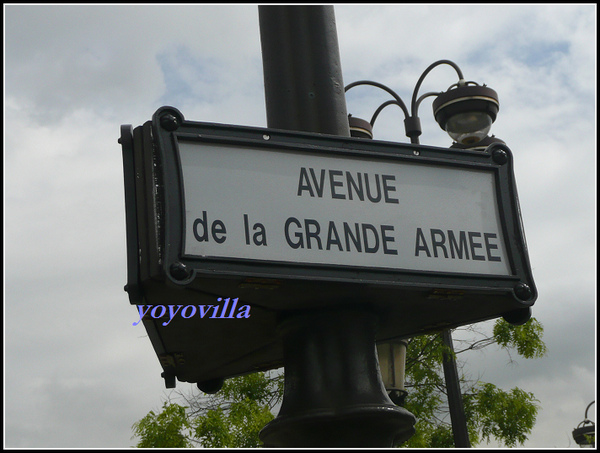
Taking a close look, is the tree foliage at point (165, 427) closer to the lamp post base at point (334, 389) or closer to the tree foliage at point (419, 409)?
the tree foliage at point (419, 409)

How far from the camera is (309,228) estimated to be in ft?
6.64

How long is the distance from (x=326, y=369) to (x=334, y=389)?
0.06m

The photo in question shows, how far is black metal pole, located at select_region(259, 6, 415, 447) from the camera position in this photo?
202cm

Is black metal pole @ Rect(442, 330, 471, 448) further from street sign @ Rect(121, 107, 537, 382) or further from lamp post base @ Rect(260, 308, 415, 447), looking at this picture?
lamp post base @ Rect(260, 308, 415, 447)

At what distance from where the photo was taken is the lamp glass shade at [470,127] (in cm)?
749

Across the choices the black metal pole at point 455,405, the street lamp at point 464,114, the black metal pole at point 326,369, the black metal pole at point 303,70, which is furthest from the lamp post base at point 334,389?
the black metal pole at point 455,405

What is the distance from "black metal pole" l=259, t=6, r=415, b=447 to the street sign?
78 millimetres

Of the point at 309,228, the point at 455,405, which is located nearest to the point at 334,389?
the point at 309,228

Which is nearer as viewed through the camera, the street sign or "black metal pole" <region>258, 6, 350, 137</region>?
the street sign

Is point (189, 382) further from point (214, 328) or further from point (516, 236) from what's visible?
point (516, 236)

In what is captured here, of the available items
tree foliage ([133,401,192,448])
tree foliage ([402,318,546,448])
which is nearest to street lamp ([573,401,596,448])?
tree foliage ([402,318,546,448])

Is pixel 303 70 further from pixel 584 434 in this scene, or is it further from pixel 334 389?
pixel 584 434

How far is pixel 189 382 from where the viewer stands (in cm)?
281

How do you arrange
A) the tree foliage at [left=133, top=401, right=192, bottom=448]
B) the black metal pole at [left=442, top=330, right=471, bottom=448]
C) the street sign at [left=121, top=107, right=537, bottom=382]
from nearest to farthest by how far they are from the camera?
the street sign at [left=121, top=107, right=537, bottom=382], the black metal pole at [left=442, top=330, right=471, bottom=448], the tree foliage at [left=133, top=401, right=192, bottom=448]
